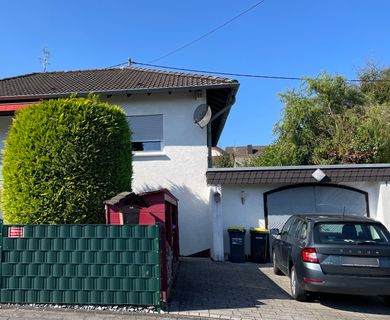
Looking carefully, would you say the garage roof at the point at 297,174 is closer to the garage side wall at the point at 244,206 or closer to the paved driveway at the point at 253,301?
the garage side wall at the point at 244,206

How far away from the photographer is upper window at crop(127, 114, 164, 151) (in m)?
12.8

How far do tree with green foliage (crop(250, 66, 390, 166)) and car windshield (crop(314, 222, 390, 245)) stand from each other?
43.1 feet

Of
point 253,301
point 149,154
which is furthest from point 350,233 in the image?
point 149,154

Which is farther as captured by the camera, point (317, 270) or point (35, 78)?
point (35, 78)

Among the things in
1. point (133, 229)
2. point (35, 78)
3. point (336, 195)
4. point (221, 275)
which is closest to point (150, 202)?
point (133, 229)

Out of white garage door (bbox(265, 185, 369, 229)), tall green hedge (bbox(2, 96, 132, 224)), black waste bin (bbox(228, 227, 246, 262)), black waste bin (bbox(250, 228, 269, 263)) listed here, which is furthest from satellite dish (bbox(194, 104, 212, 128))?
tall green hedge (bbox(2, 96, 132, 224))

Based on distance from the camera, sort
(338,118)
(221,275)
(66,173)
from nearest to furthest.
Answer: (66,173) → (221,275) → (338,118)

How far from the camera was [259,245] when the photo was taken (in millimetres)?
11492

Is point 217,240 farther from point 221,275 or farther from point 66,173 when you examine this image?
point 66,173

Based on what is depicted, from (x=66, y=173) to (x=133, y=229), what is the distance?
1.80 m

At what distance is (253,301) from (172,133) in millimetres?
6817

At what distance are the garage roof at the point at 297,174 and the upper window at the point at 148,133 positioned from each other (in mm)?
2210

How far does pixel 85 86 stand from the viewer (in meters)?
13.6

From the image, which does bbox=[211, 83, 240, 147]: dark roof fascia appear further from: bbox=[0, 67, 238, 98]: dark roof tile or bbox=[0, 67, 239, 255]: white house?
bbox=[0, 67, 238, 98]: dark roof tile
